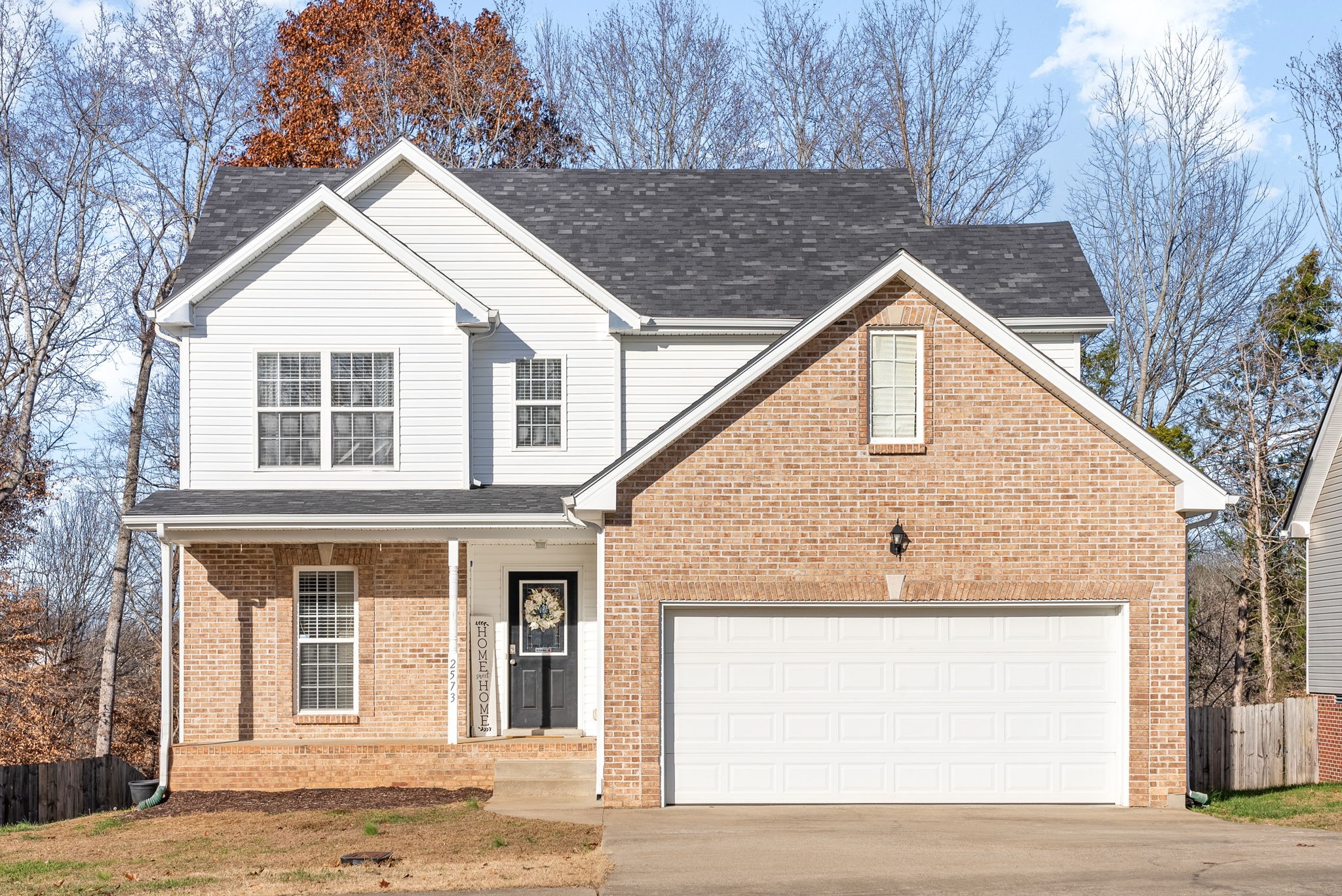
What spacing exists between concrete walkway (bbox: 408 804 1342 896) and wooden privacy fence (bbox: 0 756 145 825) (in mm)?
8831

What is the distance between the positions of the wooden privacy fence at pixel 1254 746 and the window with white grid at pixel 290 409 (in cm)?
1298

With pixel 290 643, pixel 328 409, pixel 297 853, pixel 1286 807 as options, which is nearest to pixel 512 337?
pixel 328 409

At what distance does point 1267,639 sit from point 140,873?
25.4 metres

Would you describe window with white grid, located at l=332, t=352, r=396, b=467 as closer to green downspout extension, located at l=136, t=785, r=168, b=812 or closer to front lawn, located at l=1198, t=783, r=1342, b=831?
green downspout extension, located at l=136, t=785, r=168, b=812

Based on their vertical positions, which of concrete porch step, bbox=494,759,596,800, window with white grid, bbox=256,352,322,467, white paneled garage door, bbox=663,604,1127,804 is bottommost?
concrete porch step, bbox=494,759,596,800

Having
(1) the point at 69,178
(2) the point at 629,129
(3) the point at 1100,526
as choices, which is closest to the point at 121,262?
(1) the point at 69,178

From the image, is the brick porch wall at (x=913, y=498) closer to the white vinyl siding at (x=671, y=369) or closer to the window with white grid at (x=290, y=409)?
the white vinyl siding at (x=671, y=369)

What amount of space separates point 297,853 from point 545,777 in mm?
4442

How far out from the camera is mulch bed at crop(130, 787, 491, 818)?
667 inches

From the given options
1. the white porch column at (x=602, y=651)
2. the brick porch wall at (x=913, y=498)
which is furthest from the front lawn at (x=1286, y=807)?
the white porch column at (x=602, y=651)

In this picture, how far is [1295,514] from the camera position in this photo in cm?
2572

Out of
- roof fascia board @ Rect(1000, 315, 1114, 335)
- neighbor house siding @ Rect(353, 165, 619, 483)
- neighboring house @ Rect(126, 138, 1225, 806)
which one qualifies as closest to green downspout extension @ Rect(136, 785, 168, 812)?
neighboring house @ Rect(126, 138, 1225, 806)

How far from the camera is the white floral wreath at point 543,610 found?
2005 cm

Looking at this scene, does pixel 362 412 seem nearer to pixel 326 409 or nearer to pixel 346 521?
pixel 326 409
